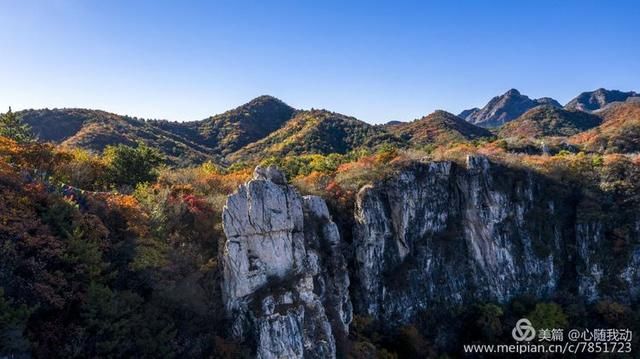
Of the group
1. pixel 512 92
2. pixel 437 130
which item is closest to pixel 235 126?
pixel 437 130

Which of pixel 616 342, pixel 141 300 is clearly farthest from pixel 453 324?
pixel 141 300

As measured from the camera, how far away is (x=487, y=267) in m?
34.1

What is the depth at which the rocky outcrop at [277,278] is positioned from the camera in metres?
19.8

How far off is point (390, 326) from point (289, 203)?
1298 cm

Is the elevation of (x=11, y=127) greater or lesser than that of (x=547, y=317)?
greater

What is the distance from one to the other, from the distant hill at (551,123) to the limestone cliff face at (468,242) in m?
55.7

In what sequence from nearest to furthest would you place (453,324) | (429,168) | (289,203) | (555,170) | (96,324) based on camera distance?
(96,324), (289,203), (453,324), (429,168), (555,170)

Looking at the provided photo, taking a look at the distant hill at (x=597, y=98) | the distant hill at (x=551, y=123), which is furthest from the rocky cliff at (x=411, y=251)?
the distant hill at (x=597, y=98)

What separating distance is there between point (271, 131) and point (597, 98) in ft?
442

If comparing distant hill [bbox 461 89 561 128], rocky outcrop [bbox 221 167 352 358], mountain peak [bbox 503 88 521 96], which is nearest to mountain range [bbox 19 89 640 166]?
rocky outcrop [bbox 221 167 352 358]

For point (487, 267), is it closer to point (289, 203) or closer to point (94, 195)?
point (289, 203)

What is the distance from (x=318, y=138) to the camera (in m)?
74.2

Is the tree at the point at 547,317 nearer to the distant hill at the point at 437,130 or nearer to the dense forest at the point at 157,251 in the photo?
the dense forest at the point at 157,251

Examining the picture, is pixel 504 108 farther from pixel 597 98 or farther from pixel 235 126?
pixel 235 126
